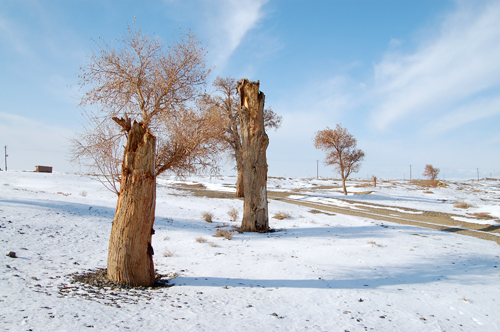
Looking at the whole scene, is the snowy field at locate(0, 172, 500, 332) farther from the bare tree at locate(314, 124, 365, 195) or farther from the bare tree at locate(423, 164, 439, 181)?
the bare tree at locate(423, 164, 439, 181)

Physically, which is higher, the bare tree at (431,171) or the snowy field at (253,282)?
the bare tree at (431,171)

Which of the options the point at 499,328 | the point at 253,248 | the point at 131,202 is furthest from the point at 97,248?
the point at 499,328

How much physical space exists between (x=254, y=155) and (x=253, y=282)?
5310 mm

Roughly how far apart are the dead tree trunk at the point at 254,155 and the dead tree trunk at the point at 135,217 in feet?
17.3

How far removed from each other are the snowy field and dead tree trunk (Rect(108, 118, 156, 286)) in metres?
0.44

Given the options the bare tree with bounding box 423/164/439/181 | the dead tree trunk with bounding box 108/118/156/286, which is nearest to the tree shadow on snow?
the dead tree trunk with bounding box 108/118/156/286

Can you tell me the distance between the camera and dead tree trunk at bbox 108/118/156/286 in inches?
175

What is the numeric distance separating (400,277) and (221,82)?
18.5 metres

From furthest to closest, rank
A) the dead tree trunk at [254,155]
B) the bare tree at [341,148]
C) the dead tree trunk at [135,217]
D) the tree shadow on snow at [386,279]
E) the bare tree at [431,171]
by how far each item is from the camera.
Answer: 1. the bare tree at [431,171]
2. the bare tree at [341,148]
3. the dead tree trunk at [254,155]
4. the tree shadow on snow at [386,279]
5. the dead tree trunk at [135,217]

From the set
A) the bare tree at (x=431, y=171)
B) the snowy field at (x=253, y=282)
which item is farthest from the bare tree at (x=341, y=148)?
the bare tree at (x=431, y=171)

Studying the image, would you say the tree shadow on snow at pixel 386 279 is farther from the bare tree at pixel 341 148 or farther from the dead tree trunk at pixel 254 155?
the bare tree at pixel 341 148

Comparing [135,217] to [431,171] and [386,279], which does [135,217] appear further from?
[431,171]

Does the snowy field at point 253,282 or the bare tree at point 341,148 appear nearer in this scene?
the snowy field at point 253,282

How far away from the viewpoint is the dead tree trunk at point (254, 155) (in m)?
9.60
